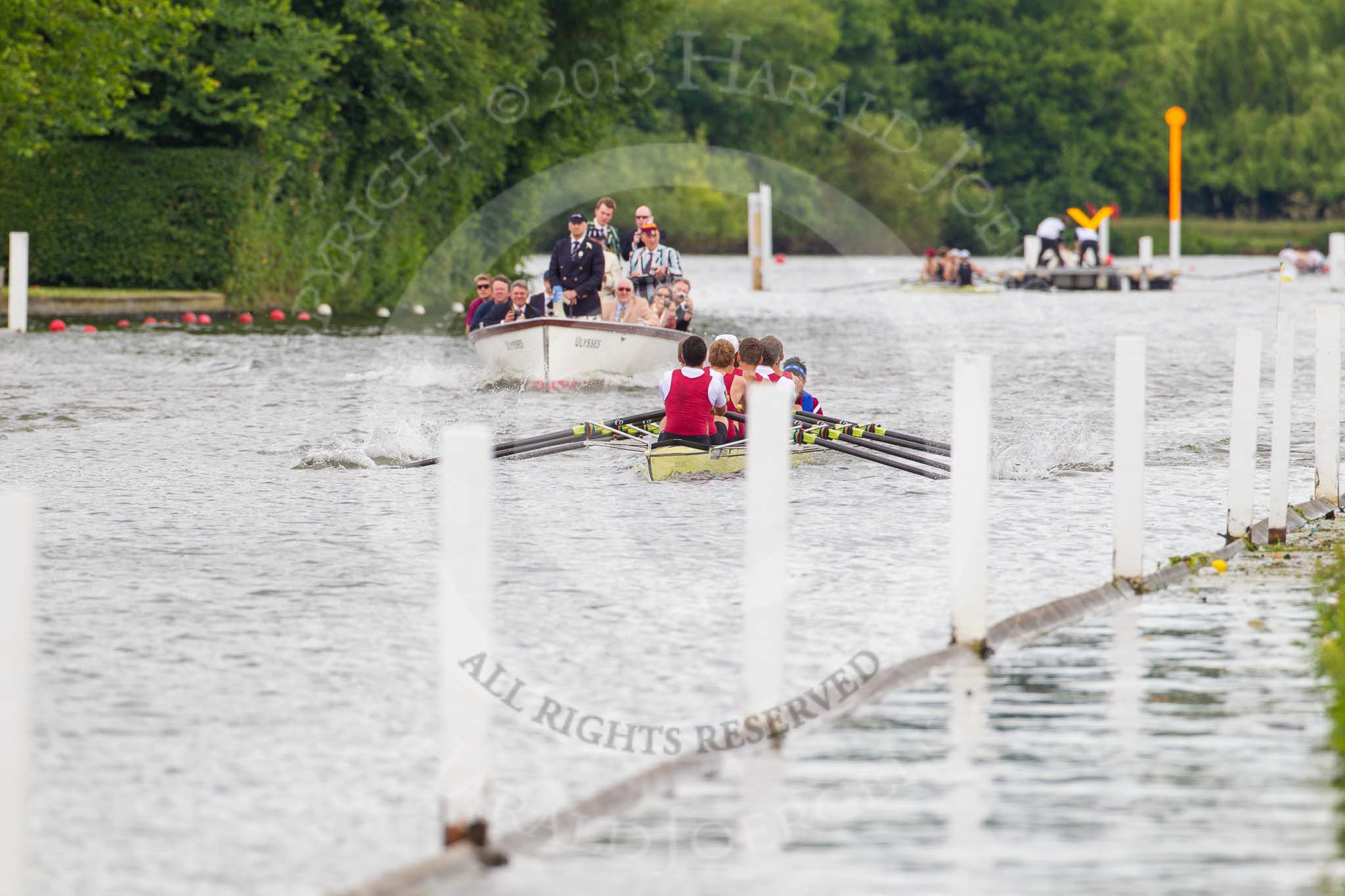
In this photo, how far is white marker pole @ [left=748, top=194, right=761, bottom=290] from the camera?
54.5 meters

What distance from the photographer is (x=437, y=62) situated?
4019 cm

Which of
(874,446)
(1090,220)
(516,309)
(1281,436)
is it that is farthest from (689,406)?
(1090,220)

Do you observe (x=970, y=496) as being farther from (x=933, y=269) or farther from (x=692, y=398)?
(x=933, y=269)

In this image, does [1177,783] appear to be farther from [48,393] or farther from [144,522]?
[48,393]

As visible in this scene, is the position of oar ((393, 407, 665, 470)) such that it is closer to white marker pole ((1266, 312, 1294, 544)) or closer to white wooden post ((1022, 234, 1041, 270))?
white marker pole ((1266, 312, 1294, 544))

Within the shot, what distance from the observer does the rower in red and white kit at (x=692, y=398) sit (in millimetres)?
15430

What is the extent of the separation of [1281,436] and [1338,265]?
144 ft

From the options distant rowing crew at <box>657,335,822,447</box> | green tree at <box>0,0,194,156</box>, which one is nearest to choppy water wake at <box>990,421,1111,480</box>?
distant rowing crew at <box>657,335,822,447</box>

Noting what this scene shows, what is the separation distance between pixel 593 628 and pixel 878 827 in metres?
3.34

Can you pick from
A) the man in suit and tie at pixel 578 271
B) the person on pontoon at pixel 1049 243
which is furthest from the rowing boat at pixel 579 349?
the person on pontoon at pixel 1049 243

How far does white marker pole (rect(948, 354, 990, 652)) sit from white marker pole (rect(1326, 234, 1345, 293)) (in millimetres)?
46432

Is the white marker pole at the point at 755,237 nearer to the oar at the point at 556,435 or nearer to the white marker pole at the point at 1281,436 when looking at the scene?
the oar at the point at 556,435

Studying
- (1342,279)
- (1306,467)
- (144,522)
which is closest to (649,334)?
(1306,467)

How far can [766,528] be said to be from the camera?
748 centimetres
